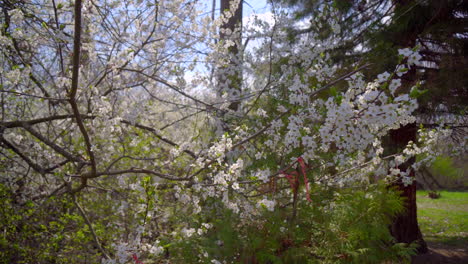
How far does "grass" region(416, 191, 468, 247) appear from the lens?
759cm

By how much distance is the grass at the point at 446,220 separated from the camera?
24.9 feet

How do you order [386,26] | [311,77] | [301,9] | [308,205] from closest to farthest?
[308,205] → [311,77] → [386,26] → [301,9]

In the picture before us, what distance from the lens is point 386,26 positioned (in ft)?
17.8

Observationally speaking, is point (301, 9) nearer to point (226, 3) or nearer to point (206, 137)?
point (226, 3)

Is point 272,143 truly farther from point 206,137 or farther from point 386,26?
point 386,26

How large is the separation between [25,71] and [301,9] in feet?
16.6

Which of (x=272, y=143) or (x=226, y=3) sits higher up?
(x=226, y=3)

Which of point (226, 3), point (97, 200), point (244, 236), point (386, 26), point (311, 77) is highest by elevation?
point (226, 3)

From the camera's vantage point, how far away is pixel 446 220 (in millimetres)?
9758

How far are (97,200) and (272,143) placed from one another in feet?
9.21

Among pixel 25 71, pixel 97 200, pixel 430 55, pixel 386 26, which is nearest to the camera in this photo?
pixel 25 71

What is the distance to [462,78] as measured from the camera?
4836mm

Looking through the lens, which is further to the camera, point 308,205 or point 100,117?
point 100,117

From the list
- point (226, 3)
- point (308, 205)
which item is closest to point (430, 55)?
point (226, 3)
